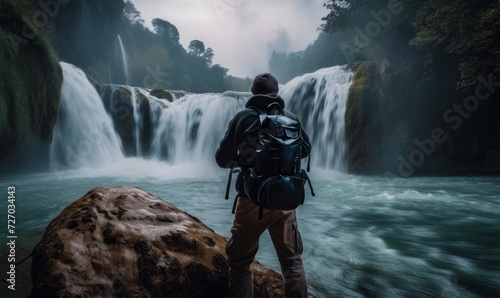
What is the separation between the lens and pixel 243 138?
84.5 inches

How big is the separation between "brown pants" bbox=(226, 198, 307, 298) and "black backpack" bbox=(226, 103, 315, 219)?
19 cm

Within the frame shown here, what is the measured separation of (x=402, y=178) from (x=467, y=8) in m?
7.17

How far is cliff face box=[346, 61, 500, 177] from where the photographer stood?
12.6 metres

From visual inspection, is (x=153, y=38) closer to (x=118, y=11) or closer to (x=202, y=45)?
(x=202, y=45)

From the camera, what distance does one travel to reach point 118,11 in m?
34.3

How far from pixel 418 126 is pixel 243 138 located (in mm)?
13955

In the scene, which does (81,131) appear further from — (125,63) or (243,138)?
(125,63)

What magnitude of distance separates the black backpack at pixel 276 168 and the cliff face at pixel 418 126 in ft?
41.7

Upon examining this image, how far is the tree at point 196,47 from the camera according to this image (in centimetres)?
5678

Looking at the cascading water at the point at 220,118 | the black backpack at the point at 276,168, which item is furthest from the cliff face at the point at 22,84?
Answer: the black backpack at the point at 276,168

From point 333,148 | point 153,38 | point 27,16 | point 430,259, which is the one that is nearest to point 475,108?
point 333,148

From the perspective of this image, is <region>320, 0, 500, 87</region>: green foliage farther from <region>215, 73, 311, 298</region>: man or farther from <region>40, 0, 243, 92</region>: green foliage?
<region>40, 0, 243, 92</region>: green foliage

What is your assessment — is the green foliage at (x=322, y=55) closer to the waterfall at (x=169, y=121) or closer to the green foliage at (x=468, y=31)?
the waterfall at (x=169, y=121)

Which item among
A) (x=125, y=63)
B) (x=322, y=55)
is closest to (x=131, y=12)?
(x=125, y=63)
